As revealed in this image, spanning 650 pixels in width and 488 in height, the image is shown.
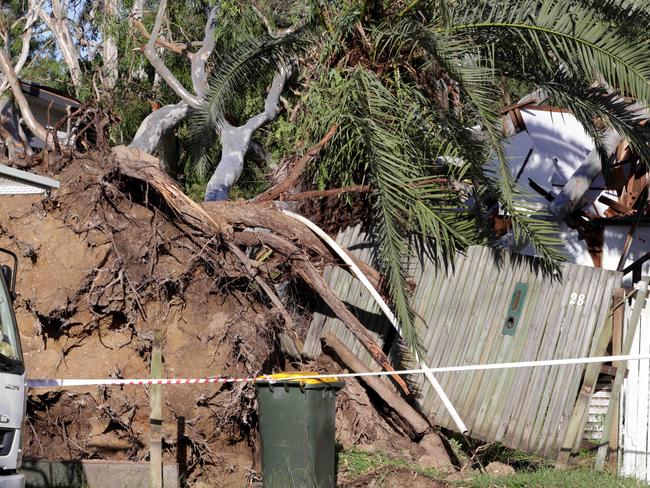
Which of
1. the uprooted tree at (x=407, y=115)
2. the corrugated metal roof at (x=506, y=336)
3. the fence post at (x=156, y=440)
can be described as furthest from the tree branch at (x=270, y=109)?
the fence post at (x=156, y=440)

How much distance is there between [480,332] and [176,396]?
3433 mm

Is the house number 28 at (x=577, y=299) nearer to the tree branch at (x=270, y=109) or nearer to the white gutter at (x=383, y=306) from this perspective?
the white gutter at (x=383, y=306)

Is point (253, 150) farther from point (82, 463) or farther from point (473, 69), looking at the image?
point (82, 463)

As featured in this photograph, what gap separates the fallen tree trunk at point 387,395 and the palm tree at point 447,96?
738 mm

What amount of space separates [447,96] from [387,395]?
415 centimetres

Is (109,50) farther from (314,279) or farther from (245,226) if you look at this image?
(314,279)

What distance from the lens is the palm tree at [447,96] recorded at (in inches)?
398

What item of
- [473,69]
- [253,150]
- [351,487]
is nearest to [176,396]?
[351,487]

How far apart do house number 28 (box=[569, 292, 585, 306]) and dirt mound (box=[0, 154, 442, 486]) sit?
8.11ft

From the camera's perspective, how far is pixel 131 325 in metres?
9.66

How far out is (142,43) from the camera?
1967 cm

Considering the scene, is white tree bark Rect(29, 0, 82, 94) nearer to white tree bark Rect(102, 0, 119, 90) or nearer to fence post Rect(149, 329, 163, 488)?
white tree bark Rect(102, 0, 119, 90)

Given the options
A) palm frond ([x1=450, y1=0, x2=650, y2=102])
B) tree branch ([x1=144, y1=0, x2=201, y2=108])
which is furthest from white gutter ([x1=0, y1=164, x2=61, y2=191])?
tree branch ([x1=144, y1=0, x2=201, y2=108])

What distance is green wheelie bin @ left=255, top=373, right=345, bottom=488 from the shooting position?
26.3 ft
